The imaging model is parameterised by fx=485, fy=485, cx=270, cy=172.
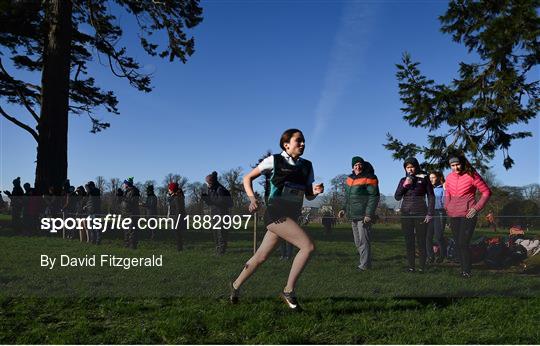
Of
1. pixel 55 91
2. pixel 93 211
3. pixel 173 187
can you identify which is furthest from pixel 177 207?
pixel 55 91

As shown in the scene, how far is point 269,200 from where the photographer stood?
209 inches

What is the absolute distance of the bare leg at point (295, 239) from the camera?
207 inches

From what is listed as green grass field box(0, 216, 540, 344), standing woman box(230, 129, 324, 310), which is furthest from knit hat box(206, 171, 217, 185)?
standing woman box(230, 129, 324, 310)

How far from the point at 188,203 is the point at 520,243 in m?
4.91

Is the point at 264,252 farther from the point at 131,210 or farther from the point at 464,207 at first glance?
the point at 464,207

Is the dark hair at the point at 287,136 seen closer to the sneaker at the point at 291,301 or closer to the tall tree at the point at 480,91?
the sneaker at the point at 291,301

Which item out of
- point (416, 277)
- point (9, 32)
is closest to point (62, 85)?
point (9, 32)

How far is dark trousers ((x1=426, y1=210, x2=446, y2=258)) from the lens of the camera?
22.1ft

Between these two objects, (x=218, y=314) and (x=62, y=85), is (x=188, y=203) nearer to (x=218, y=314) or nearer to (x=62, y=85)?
(x=218, y=314)

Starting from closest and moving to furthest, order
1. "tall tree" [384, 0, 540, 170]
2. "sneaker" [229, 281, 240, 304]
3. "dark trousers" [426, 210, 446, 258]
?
"sneaker" [229, 281, 240, 304], "dark trousers" [426, 210, 446, 258], "tall tree" [384, 0, 540, 170]

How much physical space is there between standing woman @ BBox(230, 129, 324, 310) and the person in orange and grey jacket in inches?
53.0

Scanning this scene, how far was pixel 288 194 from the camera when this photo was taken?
527 cm

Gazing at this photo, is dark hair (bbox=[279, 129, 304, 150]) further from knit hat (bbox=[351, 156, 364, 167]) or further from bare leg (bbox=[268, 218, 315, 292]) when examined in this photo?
knit hat (bbox=[351, 156, 364, 167])

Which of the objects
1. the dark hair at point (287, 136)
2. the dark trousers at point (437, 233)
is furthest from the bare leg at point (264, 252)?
the dark trousers at point (437, 233)
